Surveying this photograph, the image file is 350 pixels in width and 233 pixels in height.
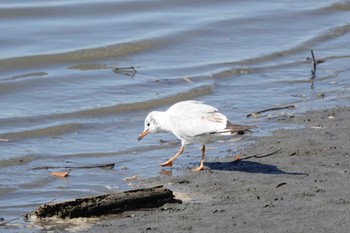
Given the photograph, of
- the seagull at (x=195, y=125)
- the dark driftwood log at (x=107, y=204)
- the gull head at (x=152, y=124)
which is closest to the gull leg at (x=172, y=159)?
the seagull at (x=195, y=125)

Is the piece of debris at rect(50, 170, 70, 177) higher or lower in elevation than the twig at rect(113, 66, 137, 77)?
higher

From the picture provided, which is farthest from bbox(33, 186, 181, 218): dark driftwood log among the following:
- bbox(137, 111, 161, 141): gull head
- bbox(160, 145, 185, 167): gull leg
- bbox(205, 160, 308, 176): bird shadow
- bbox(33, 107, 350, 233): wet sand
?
bbox(137, 111, 161, 141): gull head

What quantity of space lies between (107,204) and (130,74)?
5.92 meters

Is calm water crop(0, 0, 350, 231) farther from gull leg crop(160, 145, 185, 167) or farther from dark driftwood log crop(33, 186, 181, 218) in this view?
dark driftwood log crop(33, 186, 181, 218)

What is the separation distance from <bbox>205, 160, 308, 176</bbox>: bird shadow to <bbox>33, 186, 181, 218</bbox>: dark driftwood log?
1.22m

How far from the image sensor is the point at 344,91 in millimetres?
11297

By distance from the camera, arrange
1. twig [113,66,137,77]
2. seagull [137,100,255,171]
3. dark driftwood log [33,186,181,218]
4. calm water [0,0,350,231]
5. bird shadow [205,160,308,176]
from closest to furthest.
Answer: dark driftwood log [33,186,181,218], bird shadow [205,160,308,176], seagull [137,100,255,171], calm water [0,0,350,231], twig [113,66,137,77]

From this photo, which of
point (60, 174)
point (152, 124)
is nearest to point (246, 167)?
point (152, 124)

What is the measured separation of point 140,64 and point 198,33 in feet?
6.36

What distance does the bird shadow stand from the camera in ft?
27.0

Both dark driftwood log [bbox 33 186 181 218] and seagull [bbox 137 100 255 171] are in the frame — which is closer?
dark driftwood log [bbox 33 186 181 218]

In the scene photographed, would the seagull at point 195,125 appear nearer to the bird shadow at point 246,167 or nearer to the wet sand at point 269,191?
the bird shadow at point 246,167

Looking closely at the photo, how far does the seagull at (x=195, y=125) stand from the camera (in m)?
8.48

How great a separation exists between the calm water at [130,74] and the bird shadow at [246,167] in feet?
1.11
